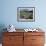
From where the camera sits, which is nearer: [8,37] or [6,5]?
[8,37]

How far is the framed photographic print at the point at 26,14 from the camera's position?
4.58 m

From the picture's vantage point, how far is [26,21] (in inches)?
182

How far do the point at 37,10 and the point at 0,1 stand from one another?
4.30 ft

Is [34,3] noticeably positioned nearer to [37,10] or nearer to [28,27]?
[37,10]

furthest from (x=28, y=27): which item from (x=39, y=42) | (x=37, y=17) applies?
(x=39, y=42)

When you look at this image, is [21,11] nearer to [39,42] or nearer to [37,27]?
[37,27]

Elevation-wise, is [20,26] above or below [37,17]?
below

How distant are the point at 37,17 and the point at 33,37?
83cm

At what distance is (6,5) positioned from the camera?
180 inches

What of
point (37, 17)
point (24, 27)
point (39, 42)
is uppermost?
point (37, 17)

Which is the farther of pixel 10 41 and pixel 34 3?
pixel 34 3

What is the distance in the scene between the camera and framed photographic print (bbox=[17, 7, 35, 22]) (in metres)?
4.58

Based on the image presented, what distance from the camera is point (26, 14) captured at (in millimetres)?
4625

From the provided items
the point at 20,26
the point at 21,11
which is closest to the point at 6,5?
the point at 21,11
